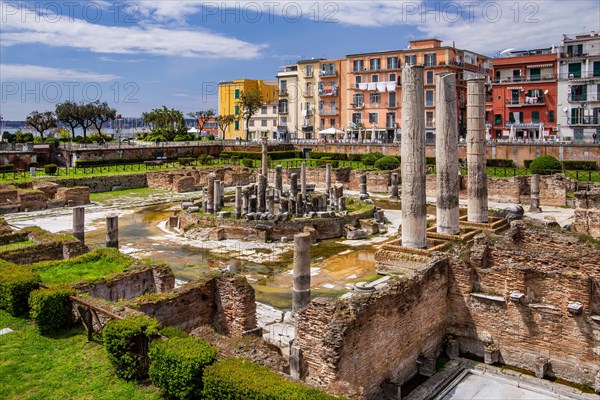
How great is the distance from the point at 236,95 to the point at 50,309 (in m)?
84.9

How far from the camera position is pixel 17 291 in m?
13.7

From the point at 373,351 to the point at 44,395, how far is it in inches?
261

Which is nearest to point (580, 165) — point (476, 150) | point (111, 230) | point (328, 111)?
point (476, 150)

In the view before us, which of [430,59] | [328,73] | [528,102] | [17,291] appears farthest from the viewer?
[328,73]

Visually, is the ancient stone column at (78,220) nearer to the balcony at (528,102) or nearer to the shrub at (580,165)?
the shrub at (580,165)

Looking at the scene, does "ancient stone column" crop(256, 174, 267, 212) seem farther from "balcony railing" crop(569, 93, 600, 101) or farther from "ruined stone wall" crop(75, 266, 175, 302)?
"balcony railing" crop(569, 93, 600, 101)

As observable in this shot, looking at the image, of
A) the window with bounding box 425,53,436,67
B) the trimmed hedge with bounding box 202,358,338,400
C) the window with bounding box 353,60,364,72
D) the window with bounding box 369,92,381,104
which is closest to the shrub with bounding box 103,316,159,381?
the trimmed hedge with bounding box 202,358,338,400

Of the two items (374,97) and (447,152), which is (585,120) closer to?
(374,97)

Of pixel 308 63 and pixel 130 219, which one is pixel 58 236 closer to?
pixel 130 219

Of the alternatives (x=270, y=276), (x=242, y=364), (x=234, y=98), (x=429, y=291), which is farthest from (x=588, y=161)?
(x=234, y=98)

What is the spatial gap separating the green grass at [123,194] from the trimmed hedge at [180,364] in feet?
114

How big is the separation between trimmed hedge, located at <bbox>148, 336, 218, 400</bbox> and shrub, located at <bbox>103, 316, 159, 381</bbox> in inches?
18.0

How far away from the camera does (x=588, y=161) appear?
4797 centimetres

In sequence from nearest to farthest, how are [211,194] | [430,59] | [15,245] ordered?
[15,245] → [211,194] → [430,59]
